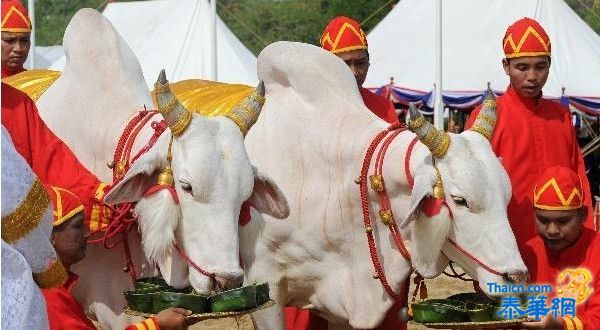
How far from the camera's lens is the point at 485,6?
61.2 feet

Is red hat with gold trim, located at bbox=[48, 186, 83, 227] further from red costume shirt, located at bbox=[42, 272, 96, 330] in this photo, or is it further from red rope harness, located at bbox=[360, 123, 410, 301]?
red rope harness, located at bbox=[360, 123, 410, 301]

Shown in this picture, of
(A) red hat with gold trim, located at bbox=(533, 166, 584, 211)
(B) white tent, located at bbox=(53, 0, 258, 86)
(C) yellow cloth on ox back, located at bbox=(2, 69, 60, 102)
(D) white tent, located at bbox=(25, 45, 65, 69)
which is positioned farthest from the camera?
(D) white tent, located at bbox=(25, 45, 65, 69)

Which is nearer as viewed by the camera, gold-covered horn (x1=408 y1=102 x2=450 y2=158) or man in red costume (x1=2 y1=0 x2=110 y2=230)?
man in red costume (x1=2 y1=0 x2=110 y2=230)

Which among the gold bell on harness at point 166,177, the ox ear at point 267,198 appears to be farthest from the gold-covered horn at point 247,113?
the gold bell on harness at point 166,177

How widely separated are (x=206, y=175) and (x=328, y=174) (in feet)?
4.19

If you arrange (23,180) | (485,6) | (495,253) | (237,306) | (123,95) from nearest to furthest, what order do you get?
(23,180) < (237,306) < (495,253) < (123,95) < (485,6)

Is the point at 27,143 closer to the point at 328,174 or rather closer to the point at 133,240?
the point at 133,240

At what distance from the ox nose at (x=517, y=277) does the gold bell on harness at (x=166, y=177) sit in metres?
1.47

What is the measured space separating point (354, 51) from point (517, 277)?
2.03 metres

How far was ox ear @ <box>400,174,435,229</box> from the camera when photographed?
4.98 metres

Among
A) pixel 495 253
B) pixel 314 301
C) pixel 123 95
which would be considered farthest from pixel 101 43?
pixel 495 253

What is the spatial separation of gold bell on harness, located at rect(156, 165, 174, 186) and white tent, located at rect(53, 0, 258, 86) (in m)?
13.0

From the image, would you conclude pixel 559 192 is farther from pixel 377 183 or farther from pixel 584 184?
pixel 377 183

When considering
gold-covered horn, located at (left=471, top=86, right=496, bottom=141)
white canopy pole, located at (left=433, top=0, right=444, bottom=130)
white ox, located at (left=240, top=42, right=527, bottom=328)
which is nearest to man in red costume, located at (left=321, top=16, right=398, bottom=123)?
white ox, located at (left=240, top=42, right=527, bottom=328)
